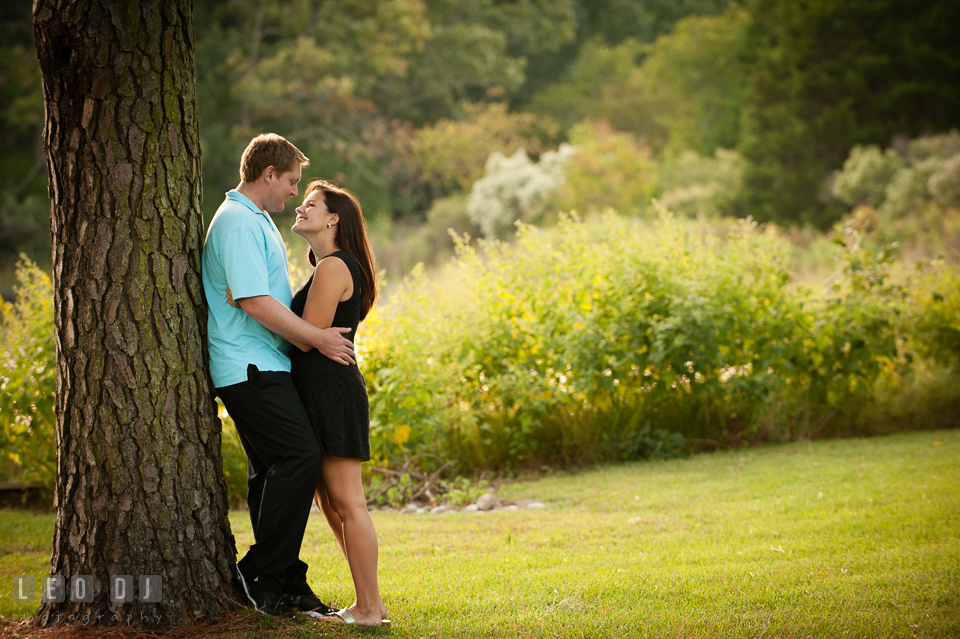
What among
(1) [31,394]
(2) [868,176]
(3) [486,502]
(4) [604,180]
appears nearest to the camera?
(3) [486,502]

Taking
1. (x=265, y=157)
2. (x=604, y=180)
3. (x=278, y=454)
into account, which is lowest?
(x=278, y=454)

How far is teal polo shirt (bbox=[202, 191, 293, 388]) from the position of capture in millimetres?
2846

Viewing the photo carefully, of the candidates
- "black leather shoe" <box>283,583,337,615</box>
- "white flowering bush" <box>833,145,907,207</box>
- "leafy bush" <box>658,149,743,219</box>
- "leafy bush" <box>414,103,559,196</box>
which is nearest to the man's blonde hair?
"black leather shoe" <box>283,583,337,615</box>

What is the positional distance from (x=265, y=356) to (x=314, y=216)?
2.00 feet

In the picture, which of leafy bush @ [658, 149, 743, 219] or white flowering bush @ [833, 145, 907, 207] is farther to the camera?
leafy bush @ [658, 149, 743, 219]

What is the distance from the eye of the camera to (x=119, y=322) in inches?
112

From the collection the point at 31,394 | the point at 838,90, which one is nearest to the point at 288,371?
the point at 31,394

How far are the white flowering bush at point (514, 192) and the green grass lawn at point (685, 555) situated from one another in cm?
1728

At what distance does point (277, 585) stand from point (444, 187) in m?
30.1

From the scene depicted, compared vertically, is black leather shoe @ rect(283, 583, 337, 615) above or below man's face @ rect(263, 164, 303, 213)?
below

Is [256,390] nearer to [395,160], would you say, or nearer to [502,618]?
[502,618]

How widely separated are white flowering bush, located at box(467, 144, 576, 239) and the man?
64.2 feet

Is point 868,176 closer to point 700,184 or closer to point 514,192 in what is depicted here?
point 700,184

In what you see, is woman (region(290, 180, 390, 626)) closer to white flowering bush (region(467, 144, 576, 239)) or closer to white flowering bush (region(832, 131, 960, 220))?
white flowering bush (region(832, 131, 960, 220))
